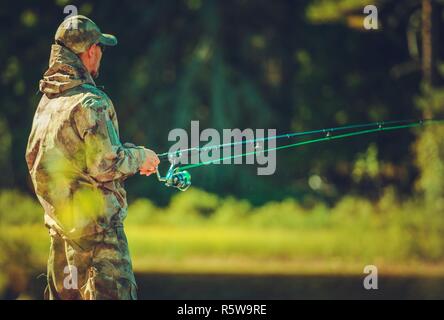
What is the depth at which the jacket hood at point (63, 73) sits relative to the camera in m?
6.39

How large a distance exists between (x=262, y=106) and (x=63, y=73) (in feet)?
42.6

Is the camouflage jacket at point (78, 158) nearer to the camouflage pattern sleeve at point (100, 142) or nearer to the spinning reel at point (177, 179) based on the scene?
the camouflage pattern sleeve at point (100, 142)

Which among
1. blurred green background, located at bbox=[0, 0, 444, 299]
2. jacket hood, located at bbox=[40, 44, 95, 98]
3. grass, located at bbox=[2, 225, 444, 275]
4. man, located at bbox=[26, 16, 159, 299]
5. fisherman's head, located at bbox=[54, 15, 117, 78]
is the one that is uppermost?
blurred green background, located at bbox=[0, 0, 444, 299]

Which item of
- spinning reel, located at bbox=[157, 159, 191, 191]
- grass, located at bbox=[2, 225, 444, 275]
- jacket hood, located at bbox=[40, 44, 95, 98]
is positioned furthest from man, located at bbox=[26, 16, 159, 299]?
grass, located at bbox=[2, 225, 444, 275]

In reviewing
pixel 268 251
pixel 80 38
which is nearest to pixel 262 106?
pixel 268 251

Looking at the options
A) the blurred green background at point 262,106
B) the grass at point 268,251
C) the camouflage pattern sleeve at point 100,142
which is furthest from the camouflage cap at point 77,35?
the blurred green background at point 262,106

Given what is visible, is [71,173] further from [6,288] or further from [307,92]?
[307,92]

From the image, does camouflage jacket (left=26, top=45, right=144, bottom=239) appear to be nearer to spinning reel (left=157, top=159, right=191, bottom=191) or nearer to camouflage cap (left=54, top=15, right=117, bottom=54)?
camouflage cap (left=54, top=15, right=117, bottom=54)

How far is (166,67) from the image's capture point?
20.2 metres

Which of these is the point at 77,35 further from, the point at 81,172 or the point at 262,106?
the point at 262,106

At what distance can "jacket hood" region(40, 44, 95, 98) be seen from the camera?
6395 mm

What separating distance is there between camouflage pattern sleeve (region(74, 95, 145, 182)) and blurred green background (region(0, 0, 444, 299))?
8.80m

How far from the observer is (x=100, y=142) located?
622 cm

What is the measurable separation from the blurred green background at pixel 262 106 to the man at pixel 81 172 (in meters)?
8.67
